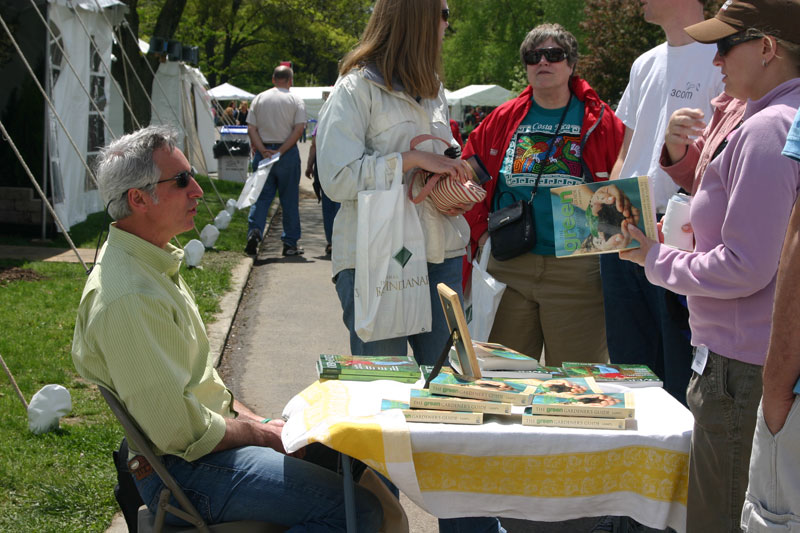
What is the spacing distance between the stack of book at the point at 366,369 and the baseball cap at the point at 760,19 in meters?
1.36

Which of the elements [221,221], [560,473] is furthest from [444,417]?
[221,221]

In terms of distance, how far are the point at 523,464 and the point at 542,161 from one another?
2008 millimetres

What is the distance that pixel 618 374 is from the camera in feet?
9.16

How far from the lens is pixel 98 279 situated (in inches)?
97.1

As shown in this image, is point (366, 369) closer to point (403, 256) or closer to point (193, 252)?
point (403, 256)

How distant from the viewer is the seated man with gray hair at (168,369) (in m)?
2.36

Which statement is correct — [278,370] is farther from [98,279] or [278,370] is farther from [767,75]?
[767,75]

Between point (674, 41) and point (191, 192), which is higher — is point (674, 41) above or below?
above

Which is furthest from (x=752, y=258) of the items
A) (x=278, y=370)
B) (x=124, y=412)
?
(x=278, y=370)

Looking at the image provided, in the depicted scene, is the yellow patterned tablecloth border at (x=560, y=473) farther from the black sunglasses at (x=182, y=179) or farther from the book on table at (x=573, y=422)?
the black sunglasses at (x=182, y=179)

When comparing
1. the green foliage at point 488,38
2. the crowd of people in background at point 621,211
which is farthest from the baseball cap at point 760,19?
the green foliage at point 488,38

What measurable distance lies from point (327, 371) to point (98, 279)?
2.50ft

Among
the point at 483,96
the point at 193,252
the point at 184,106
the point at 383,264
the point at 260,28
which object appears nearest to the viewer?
the point at 383,264

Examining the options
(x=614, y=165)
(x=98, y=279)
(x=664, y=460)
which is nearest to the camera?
(x=664, y=460)
